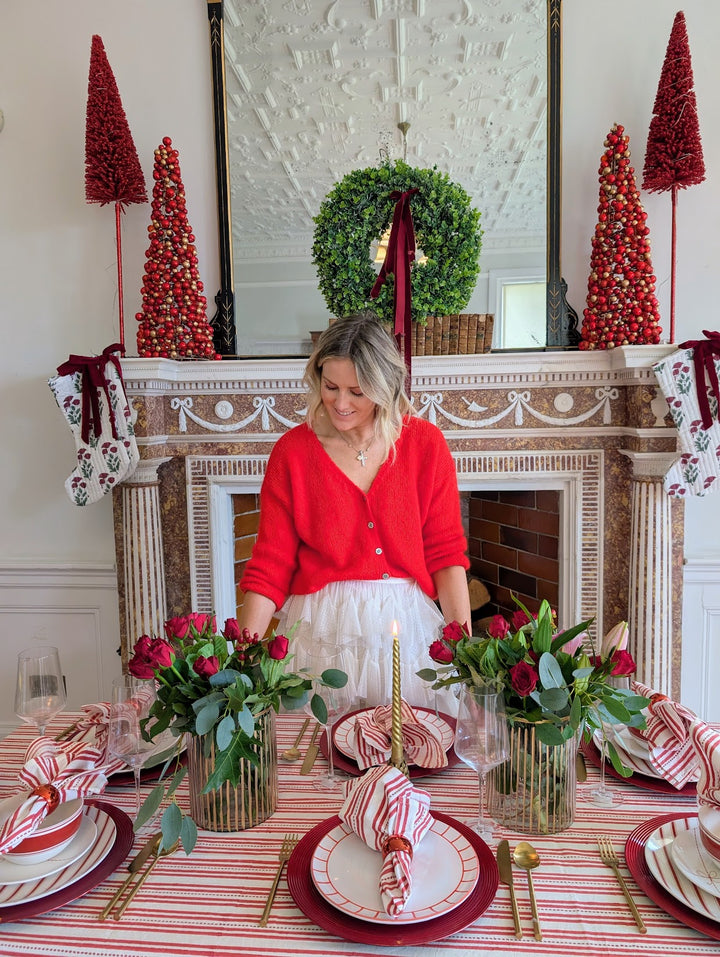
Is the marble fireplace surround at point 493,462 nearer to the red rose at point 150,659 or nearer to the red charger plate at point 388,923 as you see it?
the red rose at point 150,659

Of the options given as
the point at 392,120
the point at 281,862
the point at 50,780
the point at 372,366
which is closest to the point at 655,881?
the point at 281,862

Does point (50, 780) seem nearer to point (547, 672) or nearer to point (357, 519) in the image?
point (547, 672)

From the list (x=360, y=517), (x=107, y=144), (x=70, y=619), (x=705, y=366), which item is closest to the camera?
(x=360, y=517)

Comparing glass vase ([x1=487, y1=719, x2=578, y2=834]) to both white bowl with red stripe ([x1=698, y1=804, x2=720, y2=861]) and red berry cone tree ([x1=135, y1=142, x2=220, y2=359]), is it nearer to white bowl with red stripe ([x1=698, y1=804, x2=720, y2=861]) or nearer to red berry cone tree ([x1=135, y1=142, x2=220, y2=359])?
white bowl with red stripe ([x1=698, y1=804, x2=720, y2=861])

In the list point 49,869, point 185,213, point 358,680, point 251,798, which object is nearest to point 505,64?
point 185,213

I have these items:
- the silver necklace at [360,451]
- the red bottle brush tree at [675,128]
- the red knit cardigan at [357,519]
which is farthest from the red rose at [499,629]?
the red bottle brush tree at [675,128]

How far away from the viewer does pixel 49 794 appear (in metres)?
0.91

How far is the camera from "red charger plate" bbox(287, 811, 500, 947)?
76 cm

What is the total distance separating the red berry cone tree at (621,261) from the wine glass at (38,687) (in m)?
1.95

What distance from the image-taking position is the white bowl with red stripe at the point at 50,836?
877mm

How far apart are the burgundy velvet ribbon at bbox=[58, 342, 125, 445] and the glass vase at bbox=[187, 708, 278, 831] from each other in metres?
1.64

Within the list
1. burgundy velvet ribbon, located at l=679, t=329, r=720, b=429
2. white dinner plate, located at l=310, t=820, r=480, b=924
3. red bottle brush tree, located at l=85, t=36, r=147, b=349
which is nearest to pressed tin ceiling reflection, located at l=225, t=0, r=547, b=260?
red bottle brush tree, located at l=85, t=36, r=147, b=349

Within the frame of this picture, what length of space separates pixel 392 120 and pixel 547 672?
2.19 m

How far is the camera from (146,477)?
2471 mm
